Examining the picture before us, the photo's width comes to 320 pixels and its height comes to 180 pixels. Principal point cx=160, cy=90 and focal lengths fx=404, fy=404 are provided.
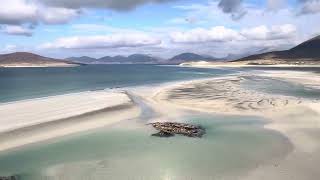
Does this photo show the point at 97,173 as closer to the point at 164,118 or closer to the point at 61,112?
the point at 164,118

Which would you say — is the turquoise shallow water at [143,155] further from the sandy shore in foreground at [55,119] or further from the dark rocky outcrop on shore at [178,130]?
the sandy shore in foreground at [55,119]

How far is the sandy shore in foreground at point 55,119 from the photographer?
2214cm

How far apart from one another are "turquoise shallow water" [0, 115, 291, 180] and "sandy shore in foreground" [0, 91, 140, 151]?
1582 millimetres

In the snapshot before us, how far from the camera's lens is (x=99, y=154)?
61.0ft

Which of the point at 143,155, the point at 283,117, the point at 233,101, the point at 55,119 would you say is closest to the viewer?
the point at 143,155

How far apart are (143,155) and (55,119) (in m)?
10.5

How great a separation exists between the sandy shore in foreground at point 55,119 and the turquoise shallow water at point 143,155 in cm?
158

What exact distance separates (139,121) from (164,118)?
205cm

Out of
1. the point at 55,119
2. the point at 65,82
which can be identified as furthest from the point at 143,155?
the point at 65,82

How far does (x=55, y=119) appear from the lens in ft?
88.1

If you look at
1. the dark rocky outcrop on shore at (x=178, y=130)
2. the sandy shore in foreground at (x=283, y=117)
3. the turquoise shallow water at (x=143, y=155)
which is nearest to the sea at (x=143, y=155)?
the turquoise shallow water at (x=143, y=155)

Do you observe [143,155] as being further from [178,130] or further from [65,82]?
[65,82]

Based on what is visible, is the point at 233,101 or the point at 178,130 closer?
the point at 178,130

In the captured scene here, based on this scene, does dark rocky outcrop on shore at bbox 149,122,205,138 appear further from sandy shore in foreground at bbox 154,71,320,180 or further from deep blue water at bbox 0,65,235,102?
deep blue water at bbox 0,65,235,102
